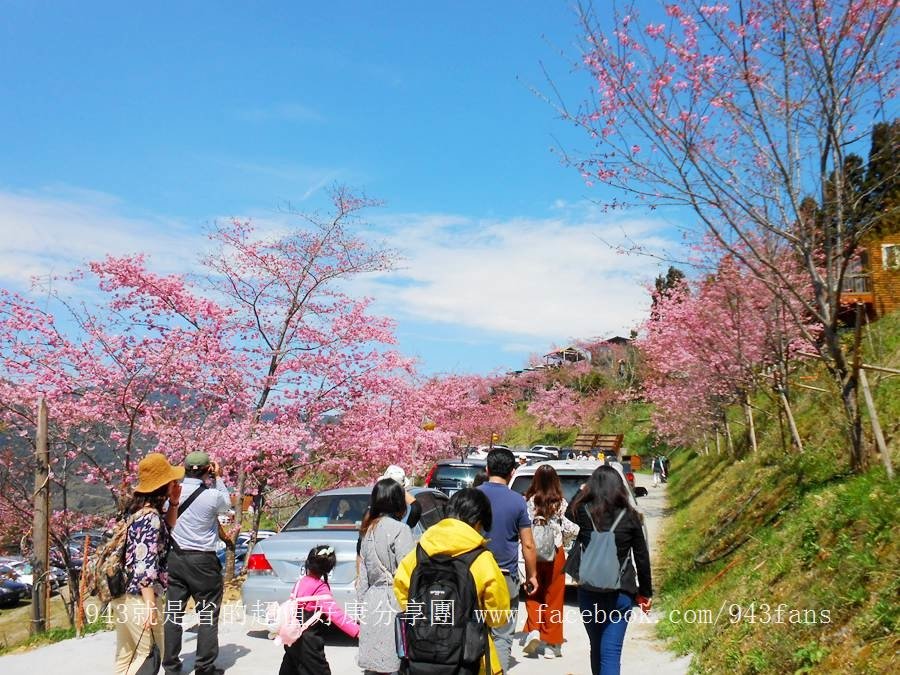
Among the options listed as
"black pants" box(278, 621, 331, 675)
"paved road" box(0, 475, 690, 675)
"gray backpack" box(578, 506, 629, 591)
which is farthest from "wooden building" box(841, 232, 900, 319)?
"black pants" box(278, 621, 331, 675)

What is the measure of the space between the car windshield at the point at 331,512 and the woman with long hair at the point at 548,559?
2305 millimetres

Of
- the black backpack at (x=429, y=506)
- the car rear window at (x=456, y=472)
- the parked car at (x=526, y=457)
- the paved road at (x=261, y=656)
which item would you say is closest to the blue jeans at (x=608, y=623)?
the paved road at (x=261, y=656)

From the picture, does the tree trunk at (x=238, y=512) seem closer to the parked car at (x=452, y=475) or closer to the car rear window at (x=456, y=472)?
the parked car at (x=452, y=475)

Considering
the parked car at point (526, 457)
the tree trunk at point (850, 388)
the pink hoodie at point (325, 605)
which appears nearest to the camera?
the pink hoodie at point (325, 605)

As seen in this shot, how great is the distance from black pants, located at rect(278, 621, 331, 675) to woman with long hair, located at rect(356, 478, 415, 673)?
0.37 metres

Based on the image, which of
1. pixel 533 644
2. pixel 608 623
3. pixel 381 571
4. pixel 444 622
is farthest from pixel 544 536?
pixel 444 622

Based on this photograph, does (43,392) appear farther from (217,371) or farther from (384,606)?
(384,606)

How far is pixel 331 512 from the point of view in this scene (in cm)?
838

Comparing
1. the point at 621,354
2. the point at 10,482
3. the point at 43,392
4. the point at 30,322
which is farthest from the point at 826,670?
the point at 621,354

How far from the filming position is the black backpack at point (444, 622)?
11.4 feet

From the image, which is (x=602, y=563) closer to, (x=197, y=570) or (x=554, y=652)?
(x=554, y=652)

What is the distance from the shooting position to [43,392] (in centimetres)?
1298

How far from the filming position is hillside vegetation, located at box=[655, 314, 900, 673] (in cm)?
425

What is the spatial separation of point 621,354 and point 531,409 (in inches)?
348
